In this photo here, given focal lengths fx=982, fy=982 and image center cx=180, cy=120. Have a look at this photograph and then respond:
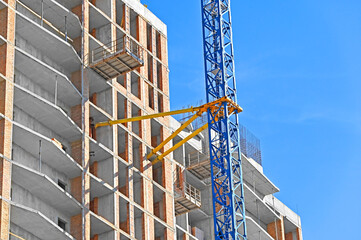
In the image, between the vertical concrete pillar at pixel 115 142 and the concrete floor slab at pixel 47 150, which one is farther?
the vertical concrete pillar at pixel 115 142

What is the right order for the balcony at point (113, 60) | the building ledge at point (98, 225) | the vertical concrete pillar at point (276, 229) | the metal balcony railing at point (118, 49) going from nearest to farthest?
1. the building ledge at point (98, 225)
2. the balcony at point (113, 60)
3. the metal balcony railing at point (118, 49)
4. the vertical concrete pillar at point (276, 229)

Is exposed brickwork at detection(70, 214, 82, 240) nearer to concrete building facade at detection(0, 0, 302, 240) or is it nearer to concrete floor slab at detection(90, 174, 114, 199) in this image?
concrete building facade at detection(0, 0, 302, 240)

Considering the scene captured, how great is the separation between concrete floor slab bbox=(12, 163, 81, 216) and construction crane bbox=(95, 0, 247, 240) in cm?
867

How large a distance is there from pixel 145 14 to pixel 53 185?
977 inches

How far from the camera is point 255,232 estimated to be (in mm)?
98625

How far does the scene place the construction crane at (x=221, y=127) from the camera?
262ft

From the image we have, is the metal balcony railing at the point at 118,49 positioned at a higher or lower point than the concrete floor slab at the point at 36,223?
higher

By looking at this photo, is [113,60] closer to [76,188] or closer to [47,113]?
[47,113]

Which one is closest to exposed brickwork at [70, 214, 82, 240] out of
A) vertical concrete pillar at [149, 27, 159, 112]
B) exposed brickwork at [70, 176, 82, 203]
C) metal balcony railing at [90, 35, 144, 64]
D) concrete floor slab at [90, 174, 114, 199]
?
exposed brickwork at [70, 176, 82, 203]

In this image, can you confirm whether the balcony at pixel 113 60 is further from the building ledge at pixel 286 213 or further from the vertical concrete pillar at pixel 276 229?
the vertical concrete pillar at pixel 276 229

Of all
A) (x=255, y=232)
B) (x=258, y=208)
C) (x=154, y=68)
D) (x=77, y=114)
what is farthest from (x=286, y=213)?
(x=77, y=114)

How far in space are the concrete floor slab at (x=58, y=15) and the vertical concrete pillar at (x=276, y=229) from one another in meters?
37.2

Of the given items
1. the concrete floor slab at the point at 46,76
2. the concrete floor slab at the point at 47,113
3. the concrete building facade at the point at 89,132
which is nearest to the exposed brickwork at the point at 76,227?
the concrete building facade at the point at 89,132

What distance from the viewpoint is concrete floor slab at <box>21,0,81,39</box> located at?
2928 inches
